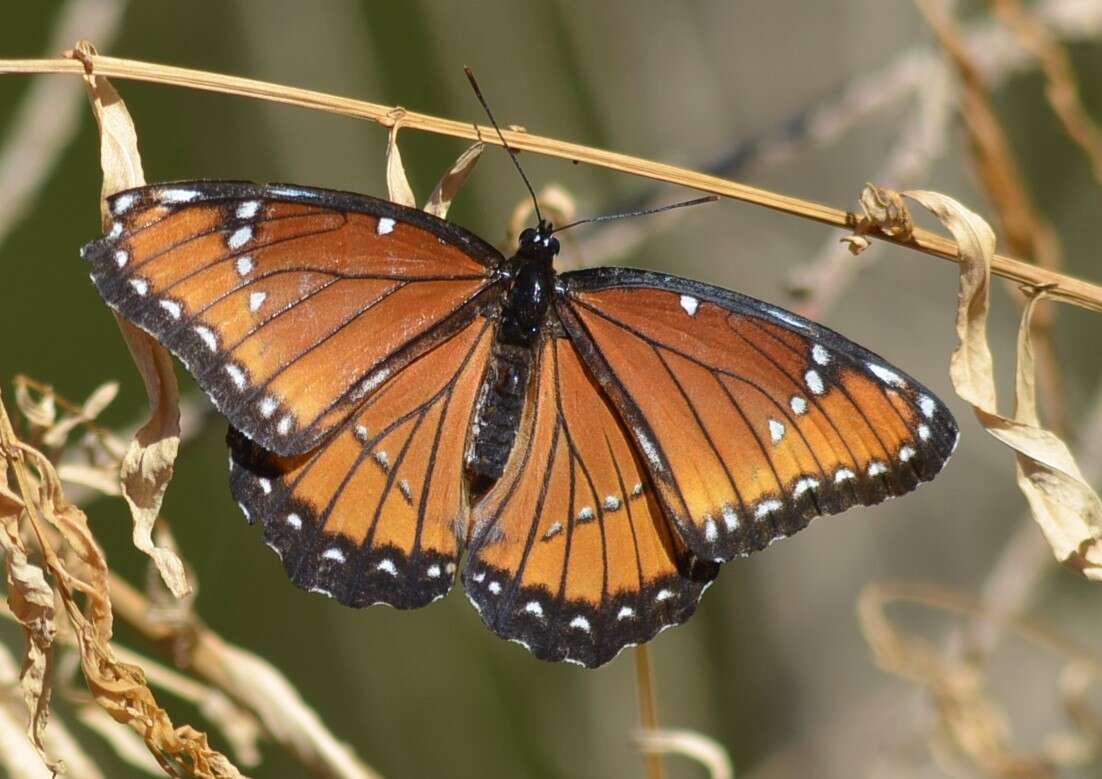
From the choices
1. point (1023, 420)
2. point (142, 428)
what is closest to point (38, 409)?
point (142, 428)

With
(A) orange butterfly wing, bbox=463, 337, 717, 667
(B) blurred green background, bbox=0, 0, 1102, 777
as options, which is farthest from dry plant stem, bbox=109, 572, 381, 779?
(B) blurred green background, bbox=0, 0, 1102, 777

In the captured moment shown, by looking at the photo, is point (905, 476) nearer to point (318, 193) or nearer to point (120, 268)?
point (318, 193)

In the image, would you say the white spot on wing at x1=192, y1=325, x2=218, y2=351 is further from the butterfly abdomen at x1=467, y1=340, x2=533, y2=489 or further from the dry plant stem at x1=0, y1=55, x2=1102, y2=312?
the butterfly abdomen at x1=467, y1=340, x2=533, y2=489

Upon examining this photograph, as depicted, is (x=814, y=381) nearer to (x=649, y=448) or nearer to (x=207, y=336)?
(x=649, y=448)

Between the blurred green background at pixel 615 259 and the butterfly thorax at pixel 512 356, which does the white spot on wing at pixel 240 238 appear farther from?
the blurred green background at pixel 615 259

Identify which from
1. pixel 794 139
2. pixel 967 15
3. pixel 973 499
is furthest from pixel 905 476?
pixel 967 15
